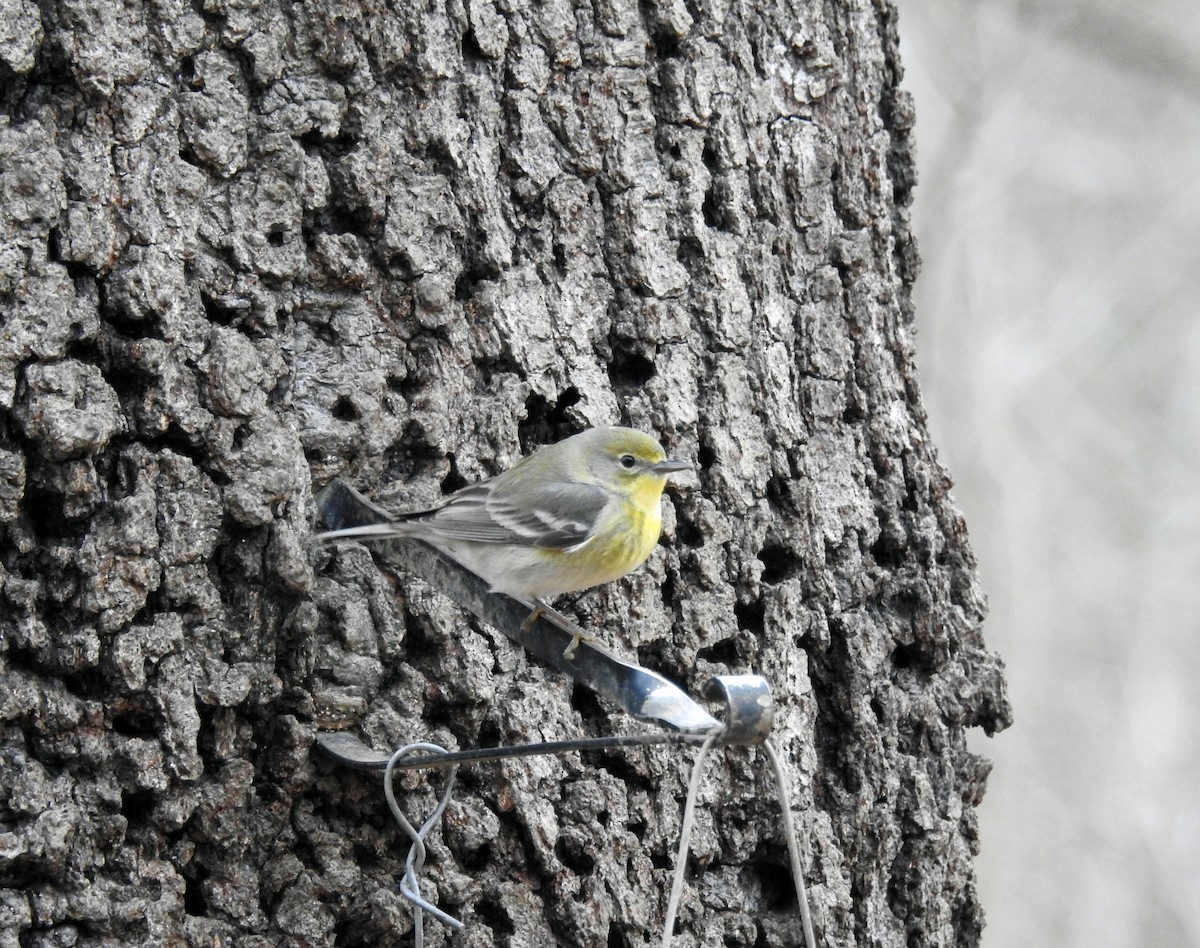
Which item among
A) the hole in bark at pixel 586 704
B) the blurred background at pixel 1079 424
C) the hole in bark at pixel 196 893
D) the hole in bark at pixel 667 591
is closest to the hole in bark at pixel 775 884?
the hole in bark at pixel 586 704

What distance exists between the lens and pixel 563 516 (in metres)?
3.18

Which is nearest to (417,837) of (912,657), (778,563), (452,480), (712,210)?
(452,480)

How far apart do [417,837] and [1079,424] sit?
9.10 m

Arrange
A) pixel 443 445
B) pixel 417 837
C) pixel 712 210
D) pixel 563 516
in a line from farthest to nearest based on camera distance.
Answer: pixel 712 210, pixel 563 516, pixel 443 445, pixel 417 837

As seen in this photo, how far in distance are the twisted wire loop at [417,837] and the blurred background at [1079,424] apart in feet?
24.8

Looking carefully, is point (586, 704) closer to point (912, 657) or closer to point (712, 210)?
point (912, 657)

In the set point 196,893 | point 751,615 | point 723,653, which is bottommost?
point 196,893

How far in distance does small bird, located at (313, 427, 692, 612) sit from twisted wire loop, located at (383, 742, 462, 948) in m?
0.42

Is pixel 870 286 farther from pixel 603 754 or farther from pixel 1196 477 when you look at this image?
pixel 1196 477

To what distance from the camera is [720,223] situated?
10.8 feet

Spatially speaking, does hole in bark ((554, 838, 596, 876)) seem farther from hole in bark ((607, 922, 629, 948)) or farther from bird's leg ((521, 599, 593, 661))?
bird's leg ((521, 599, 593, 661))

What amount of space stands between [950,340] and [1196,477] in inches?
110

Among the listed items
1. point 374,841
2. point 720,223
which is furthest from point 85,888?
point 720,223

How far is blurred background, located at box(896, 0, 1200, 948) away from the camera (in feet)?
32.0
